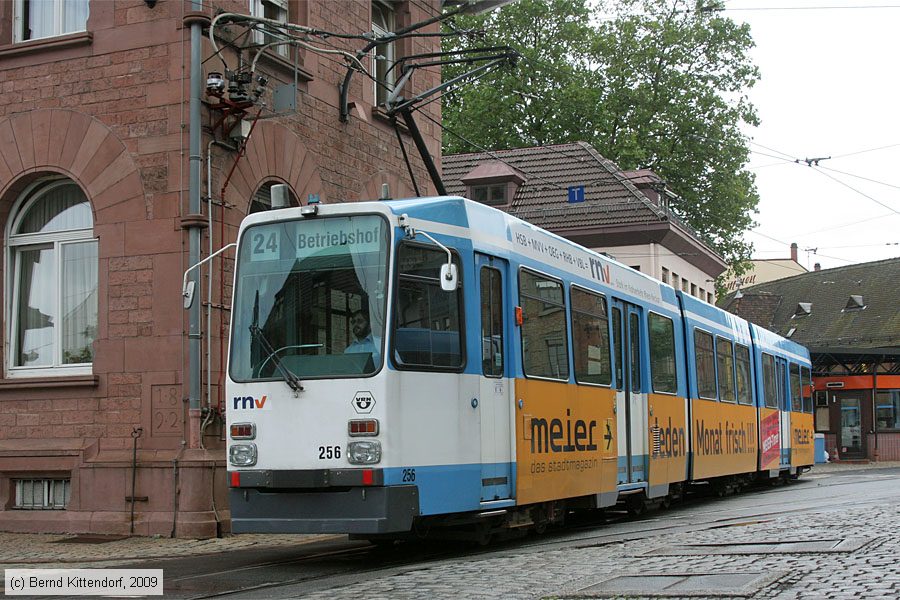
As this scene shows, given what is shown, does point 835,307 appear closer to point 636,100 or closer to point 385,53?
point 636,100

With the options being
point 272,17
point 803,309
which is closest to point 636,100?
point 803,309

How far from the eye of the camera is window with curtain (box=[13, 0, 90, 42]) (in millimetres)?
16656

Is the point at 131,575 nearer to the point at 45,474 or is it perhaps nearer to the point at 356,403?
the point at 356,403

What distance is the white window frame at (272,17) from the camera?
17016 millimetres

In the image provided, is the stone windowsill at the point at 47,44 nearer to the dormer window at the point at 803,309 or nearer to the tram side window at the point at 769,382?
the tram side window at the point at 769,382

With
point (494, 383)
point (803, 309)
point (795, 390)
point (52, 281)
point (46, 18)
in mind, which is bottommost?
point (494, 383)

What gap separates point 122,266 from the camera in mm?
15766

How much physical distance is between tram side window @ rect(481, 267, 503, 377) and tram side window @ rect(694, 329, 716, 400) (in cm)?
759

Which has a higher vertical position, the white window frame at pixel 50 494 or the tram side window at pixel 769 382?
the tram side window at pixel 769 382

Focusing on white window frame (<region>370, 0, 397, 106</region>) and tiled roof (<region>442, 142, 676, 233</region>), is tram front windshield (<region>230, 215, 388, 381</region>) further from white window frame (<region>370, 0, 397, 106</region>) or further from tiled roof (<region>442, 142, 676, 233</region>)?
tiled roof (<region>442, 142, 676, 233</region>)

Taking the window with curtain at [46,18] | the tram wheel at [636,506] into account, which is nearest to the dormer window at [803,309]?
the tram wheel at [636,506]

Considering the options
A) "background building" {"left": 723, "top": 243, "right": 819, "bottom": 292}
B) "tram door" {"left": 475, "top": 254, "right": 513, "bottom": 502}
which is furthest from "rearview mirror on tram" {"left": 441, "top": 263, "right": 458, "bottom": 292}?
"background building" {"left": 723, "top": 243, "right": 819, "bottom": 292}

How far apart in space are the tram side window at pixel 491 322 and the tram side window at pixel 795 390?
659 inches

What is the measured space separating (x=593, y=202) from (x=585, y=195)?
36cm
